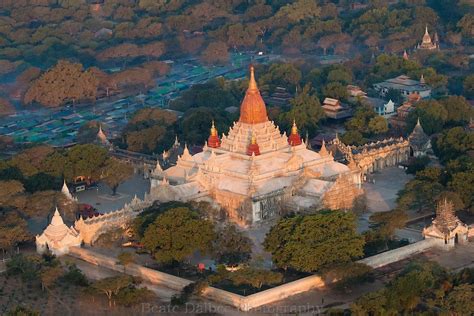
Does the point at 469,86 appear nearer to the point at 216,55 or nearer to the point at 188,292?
the point at 216,55

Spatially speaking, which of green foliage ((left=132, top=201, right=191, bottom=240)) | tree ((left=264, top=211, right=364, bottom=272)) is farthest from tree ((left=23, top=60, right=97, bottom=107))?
tree ((left=264, top=211, right=364, bottom=272))

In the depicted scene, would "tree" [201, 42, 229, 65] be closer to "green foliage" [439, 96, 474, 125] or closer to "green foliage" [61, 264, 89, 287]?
"green foliage" [439, 96, 474, 125]

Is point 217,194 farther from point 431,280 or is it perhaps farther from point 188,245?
point 431,280

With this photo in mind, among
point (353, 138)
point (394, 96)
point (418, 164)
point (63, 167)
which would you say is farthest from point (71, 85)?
point (418, 164)

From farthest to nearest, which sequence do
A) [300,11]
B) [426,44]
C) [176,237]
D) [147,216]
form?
[300,11], [426,44], [147,216], [176,237]

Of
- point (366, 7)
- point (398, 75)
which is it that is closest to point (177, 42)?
point (366, 7)
